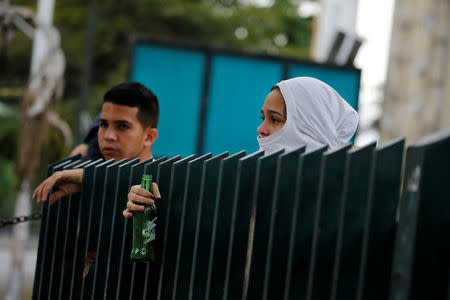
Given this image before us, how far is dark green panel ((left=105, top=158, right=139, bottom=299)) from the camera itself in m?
3.19

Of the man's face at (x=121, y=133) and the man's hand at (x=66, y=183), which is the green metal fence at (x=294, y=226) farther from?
the man's face at (x=121, y=133)

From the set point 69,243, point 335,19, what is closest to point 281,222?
point 69,243

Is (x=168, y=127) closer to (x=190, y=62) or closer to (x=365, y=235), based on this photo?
(x=190, y=62)

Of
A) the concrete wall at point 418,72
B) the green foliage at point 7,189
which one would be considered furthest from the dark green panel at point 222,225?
the green foliage at point 7,189

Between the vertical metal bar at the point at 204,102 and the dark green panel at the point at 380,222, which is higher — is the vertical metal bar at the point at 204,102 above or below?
above

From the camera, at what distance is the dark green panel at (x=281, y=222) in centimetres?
246

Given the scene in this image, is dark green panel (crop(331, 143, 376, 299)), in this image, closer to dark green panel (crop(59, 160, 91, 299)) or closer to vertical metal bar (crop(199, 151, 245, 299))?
vertical metal bar (crop(199, 151, 245, 299))

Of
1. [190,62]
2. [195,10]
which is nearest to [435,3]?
[195,10]

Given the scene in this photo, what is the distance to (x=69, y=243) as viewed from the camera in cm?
356

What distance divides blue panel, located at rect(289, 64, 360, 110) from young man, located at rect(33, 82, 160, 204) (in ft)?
19.0

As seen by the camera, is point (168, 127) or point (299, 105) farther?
point (168, 127)

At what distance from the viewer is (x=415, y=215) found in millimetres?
2135

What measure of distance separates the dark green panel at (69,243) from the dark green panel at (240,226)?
3.83ft

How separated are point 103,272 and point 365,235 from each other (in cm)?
143
